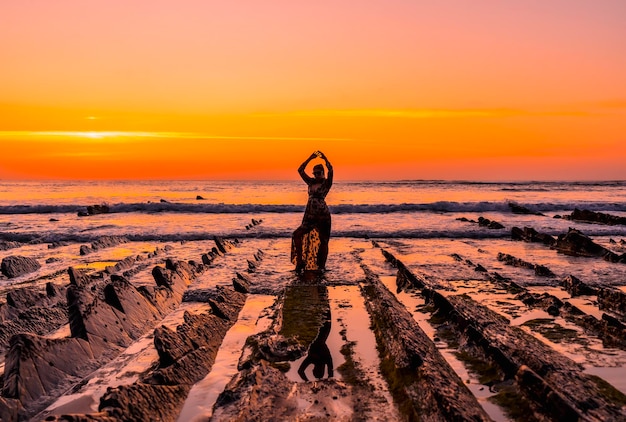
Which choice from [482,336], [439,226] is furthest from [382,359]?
[439,226]

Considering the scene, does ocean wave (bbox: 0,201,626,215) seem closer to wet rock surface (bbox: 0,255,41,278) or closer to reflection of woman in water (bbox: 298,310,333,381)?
wet rock surface (bbox: 0,255,41,278)

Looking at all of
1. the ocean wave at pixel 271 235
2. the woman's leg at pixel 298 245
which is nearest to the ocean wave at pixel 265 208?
the ocean wave at pixel 271 235

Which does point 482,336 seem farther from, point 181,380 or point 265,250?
point 265,250

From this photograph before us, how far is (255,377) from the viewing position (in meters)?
4.75

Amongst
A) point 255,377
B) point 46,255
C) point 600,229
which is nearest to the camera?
point 255,377

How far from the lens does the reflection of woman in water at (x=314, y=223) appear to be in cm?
1154

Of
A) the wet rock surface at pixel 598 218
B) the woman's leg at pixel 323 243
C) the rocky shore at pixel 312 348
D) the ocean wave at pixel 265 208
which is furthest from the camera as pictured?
the ocean wave at pixel 265 208

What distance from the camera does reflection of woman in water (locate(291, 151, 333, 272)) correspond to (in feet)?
37.9

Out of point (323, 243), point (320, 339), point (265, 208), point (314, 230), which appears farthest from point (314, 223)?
point (265, 208)

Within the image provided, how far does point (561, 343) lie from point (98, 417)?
5279 mm

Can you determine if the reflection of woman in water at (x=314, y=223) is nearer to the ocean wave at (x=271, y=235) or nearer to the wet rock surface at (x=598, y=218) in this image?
the ocean wave at (x=271, y=235)

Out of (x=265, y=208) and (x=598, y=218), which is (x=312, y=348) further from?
(x=265, y=208)

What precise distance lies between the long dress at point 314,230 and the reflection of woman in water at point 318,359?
5.16 meters

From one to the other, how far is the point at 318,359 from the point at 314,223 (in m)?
6.20
